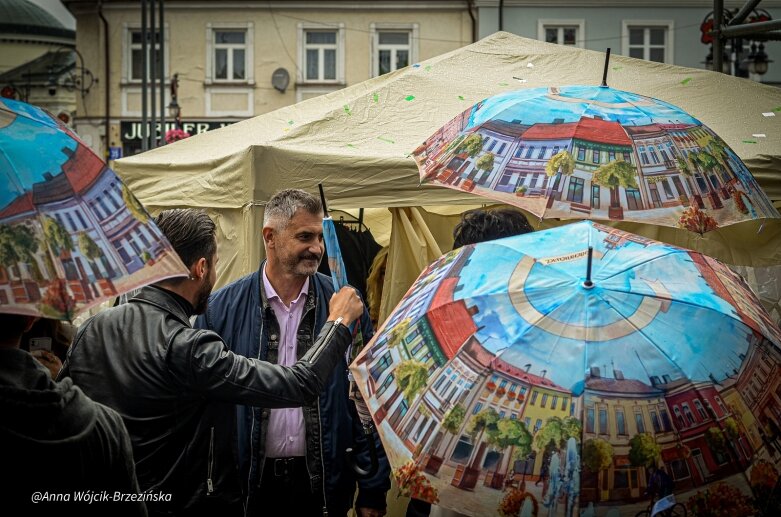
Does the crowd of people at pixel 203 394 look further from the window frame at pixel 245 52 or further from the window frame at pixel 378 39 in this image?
the window frame at pixel 378 39

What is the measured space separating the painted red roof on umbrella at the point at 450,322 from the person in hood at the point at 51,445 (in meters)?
0.96

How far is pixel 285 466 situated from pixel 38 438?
6.52ft

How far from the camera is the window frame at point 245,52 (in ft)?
102

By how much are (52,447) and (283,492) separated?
1.98 meters

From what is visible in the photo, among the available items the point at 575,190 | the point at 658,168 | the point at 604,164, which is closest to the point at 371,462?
the point at 575,190

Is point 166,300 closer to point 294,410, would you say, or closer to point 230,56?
point 294,410

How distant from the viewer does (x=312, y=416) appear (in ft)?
14.1

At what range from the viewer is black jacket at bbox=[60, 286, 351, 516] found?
349cm

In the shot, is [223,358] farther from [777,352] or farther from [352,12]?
[352,12]

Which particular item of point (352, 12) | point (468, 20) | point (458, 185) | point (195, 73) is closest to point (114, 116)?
point (195, 73)

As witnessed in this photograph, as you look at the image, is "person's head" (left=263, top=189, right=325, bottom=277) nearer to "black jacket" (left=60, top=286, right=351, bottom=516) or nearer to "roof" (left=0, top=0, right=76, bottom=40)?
"black jacket" (left=60, top=286, right=351, bottom=516)

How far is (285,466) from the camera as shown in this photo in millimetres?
4281

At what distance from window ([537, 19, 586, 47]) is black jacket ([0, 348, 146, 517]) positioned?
29.6 m

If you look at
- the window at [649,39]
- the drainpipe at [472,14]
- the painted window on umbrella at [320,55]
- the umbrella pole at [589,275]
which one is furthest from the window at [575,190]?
the window at [649,39]
